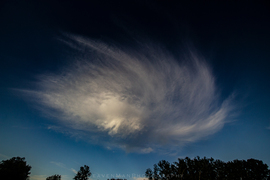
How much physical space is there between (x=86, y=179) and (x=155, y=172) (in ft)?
142

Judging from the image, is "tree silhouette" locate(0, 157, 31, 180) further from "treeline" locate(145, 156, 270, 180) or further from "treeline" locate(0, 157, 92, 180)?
"treeline" locate(145, 156, 270, 180)

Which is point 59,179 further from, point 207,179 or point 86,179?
point 207,179

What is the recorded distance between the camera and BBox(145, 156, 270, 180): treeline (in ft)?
155

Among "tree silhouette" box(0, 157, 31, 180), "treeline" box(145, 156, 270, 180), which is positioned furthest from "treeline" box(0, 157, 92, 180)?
"treeline" box(145, 156, 270, 180)

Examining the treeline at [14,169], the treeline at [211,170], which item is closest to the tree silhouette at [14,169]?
the treeline at [14,169]

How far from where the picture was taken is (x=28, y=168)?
2457 inches

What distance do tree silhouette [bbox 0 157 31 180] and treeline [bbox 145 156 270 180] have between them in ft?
204

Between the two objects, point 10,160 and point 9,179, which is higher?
point 10,160

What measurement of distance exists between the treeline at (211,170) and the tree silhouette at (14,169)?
62213 mm

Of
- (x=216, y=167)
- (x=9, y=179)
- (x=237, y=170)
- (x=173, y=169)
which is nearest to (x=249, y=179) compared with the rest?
(x=237, y=170)

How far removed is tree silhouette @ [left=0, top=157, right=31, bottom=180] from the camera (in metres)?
49.9

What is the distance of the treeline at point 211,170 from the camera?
47.1 meters

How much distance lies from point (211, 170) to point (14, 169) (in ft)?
298

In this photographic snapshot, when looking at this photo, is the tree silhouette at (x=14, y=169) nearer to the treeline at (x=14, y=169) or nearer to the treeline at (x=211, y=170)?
the treeline at (x=14, y=169)
